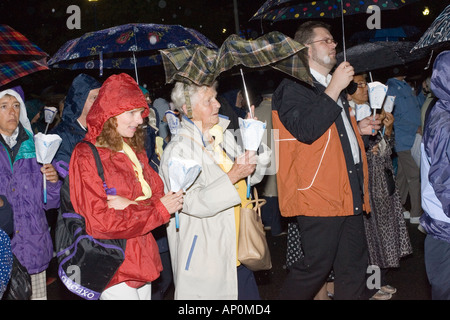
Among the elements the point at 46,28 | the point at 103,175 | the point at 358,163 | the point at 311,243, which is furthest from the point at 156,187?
the point at 46,28

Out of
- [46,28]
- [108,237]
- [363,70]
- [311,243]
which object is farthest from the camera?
[46,28]

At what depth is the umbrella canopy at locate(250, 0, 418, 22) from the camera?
5789mm

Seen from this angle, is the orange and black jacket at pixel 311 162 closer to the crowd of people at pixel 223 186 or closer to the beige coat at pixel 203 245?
the crowd of people at pixel 223 186

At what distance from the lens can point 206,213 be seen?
4.35 metres

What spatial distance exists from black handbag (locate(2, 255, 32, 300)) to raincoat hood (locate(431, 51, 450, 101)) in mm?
2931

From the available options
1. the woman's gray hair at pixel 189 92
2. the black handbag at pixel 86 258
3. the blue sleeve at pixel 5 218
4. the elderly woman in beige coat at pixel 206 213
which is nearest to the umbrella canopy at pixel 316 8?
the woman's gray hair at pixel 189 92

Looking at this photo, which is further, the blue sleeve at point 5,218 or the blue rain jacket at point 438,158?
the blue rain jacket at point 438,158

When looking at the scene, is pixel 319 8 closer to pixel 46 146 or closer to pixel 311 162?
pixel 311 162

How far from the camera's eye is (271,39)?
4.54 m

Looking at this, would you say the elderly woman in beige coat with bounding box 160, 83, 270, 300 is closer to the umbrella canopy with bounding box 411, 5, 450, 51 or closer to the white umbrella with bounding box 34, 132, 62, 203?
the white umbrella with bounding box 34, 132, 62, 203

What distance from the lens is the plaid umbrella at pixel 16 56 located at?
221 inches

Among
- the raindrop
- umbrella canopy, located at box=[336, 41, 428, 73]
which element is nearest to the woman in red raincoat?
umbrella canopy, located at box=[336, 41, 428, 73]

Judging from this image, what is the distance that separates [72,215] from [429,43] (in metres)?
2.91

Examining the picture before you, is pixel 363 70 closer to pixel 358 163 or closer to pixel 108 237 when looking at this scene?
pixel 358 163
